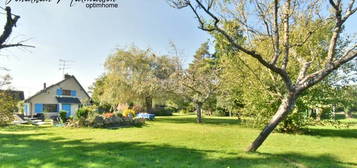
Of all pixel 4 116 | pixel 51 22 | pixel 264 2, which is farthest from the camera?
pixel 4 116

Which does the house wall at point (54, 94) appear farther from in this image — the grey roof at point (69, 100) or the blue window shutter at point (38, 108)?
the grey roof at point (69, 100)

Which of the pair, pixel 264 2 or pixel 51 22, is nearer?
pixel 264 2

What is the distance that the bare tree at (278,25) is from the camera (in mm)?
6965

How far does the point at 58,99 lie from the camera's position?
33.7 metres

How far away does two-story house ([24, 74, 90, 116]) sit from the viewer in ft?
104

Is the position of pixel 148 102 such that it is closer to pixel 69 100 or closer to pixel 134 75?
pixel 134 75

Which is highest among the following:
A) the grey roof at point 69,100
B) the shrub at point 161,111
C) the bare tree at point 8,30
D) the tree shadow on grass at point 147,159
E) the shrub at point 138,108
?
the bare tree at point 8,30

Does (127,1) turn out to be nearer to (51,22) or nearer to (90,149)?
(51,22)

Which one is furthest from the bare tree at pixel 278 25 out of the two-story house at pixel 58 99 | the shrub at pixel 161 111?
the two-story house at pixel 58 99

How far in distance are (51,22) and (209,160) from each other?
8.07 meters

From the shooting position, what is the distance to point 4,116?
42.4 ft

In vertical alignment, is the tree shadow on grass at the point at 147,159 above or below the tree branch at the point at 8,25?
below

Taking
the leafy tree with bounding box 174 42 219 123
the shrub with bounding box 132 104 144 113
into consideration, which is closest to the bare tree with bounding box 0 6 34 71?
the leafy tree with bounding box 174 42 219 123

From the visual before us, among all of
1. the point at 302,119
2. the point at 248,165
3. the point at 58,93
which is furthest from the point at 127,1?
the point at 58,93
